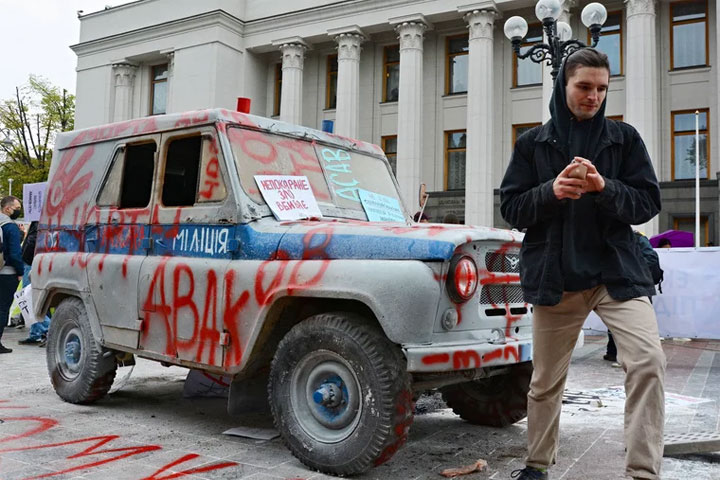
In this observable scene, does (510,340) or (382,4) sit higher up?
(382,4)

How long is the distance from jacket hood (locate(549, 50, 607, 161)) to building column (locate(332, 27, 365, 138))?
2602cm

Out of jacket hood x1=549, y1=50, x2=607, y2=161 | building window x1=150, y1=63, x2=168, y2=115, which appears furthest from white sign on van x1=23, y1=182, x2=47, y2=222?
building window x1=150, y1=63, x2=168, y2=115

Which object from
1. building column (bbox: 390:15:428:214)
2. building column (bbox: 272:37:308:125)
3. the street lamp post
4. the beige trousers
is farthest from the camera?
building column (bbox: 272:37:308:125)

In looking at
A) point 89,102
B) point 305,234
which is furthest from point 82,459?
point 89,102

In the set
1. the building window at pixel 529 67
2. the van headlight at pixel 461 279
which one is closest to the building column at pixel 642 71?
the building window at pixel 529 67

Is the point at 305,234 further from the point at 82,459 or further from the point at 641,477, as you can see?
the point at 641,477

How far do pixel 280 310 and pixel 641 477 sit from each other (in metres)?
2.16

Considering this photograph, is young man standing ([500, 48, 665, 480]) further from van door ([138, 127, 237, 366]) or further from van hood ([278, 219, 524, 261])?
van door ([138, 127, 237, 366])

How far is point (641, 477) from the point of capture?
9.29ft

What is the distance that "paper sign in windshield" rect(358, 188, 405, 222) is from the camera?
5.22 metres

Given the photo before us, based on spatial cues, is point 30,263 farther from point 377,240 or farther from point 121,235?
point 377,240

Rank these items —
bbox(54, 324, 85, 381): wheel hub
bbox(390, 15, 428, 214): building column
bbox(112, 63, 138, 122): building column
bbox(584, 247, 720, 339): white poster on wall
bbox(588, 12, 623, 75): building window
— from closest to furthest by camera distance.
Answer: bbox(54, 324, 85, 381): wheel hub, bbox(584, 247, 720, 339): white poster on wall, bbox(588, 12, 623, 75): building window, bbox(390, 15, 428, 214): building column, bbox(112, 63, 138, 122): building column

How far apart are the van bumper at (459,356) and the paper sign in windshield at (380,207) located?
5.45 ft

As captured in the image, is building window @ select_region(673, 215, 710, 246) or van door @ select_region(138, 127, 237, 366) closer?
van door @ select_region(138, 127, 237, 366)
